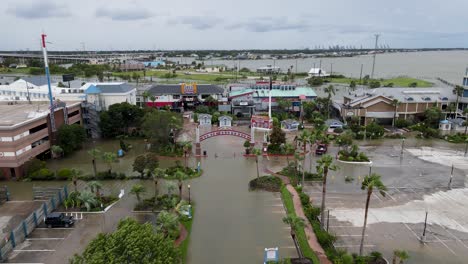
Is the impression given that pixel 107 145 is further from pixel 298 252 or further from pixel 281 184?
pixel 298 252

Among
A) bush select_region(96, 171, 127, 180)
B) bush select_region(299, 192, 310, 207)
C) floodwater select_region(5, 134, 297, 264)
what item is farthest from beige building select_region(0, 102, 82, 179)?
bush select_region(299, 192, 310, 207)

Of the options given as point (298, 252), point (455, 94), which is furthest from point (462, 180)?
point (455, 94)

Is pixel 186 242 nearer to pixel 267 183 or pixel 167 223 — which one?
pixel 167 223

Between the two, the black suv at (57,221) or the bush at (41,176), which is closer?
the black suv at (57,221)

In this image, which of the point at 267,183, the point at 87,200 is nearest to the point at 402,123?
the point at 267,183

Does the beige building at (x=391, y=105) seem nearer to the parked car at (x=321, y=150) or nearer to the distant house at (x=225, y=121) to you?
the parked car at (x=321, y=150)

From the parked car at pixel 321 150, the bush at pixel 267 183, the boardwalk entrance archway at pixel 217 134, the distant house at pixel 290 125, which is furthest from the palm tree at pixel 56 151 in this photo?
the distant house at pixel 290 125
